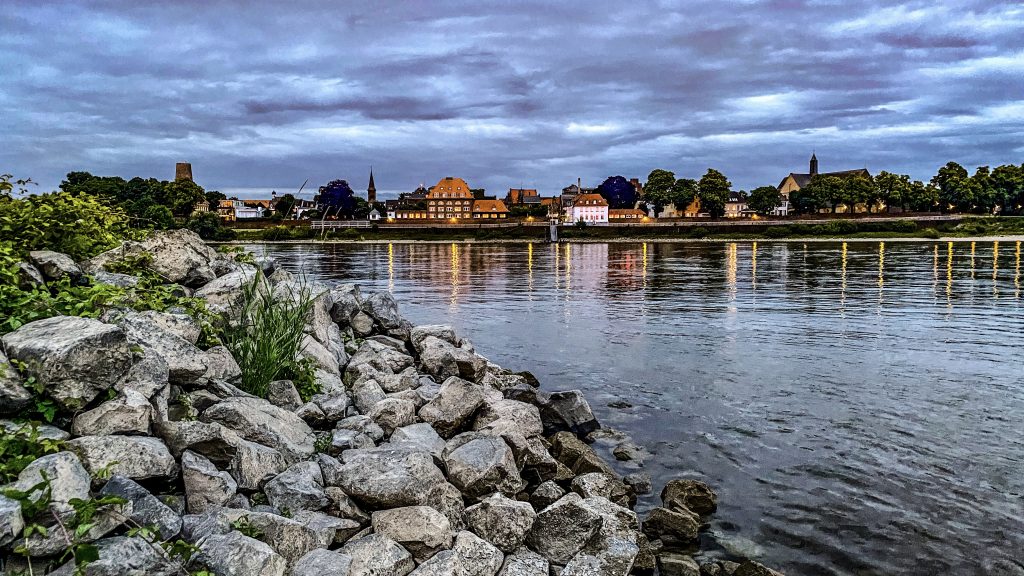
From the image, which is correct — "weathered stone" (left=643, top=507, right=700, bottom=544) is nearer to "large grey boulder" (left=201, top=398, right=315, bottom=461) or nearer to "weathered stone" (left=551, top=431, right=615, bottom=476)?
"weathered stone" (left=551, top=431, right=615, bottom=476)

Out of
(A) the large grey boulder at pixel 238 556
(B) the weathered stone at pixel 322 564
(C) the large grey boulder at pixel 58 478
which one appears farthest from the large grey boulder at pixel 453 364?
(C) the large grey boulder at pixel 58 478

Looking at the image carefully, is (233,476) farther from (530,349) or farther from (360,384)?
(530,349)

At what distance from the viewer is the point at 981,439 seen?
1189 centimetres

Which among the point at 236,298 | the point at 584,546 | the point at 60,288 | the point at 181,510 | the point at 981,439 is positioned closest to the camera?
the point at 181,510

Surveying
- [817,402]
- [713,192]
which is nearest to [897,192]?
[713,192]

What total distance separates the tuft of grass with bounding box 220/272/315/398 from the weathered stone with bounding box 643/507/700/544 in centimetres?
558

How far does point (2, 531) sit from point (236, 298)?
21.4 feet

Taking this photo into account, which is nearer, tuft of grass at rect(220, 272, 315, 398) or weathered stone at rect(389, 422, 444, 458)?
weathered stone at rect(389, 422, 444, 458)

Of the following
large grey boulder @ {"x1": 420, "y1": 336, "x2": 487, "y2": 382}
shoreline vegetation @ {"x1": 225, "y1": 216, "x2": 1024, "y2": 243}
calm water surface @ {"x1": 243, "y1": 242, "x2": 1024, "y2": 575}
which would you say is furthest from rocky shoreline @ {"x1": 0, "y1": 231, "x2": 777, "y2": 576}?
shoreline vegetation @ {"x1": 225, "y1": 216, "x2": 1024, "y2": 243}

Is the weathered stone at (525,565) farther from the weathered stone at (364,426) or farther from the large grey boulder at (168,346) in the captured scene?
the large grey boulder at (168,346)

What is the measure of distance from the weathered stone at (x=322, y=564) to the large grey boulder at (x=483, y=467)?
2.21 meters

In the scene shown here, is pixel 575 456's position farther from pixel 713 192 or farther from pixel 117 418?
pixel 713 192

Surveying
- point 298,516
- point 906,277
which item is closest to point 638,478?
point 298,516

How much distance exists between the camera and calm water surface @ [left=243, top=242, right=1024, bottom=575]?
888 centimetres
